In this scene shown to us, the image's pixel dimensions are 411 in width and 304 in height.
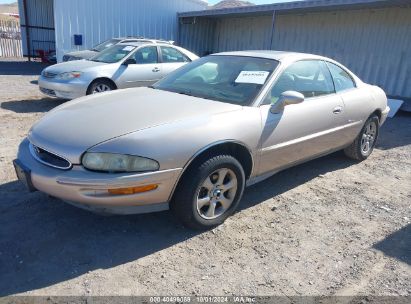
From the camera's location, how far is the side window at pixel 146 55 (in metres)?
8.08

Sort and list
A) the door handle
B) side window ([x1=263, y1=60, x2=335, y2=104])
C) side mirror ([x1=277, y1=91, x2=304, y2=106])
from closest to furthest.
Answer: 1. side mirror ([x1=277, y1=91, x2=304, y2=106])
2. side window ([x1=263, y1=60, x2=335, y2=104])
3. the door handle

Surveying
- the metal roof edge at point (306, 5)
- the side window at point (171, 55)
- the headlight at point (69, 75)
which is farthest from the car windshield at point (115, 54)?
the metal roof edge at point (306, 5)

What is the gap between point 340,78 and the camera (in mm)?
4543

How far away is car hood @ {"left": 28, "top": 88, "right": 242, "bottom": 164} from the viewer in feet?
8.70

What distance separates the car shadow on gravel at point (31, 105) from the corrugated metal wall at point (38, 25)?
12611 millimetres

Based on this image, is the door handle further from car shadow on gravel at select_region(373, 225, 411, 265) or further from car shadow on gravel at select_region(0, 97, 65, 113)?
car shadow on gravel at select_region(0, 97, 65, 113)

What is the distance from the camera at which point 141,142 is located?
258 centimetres

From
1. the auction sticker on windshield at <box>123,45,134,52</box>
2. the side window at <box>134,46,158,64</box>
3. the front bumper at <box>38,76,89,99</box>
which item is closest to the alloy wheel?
the front bumper at <box>38,76,89,99</box>

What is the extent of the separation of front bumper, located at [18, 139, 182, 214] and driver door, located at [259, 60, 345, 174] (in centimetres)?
114

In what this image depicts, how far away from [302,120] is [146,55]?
5.49 meters

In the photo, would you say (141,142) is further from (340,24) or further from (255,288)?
(340,24)

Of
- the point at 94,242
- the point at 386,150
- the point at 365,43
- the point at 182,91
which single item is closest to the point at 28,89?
the point at 182,91

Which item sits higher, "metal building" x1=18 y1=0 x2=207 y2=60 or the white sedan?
"metal building" x1=18 y1=0 x2=207 y2=60

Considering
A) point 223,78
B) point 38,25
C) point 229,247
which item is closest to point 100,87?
point 223,78
